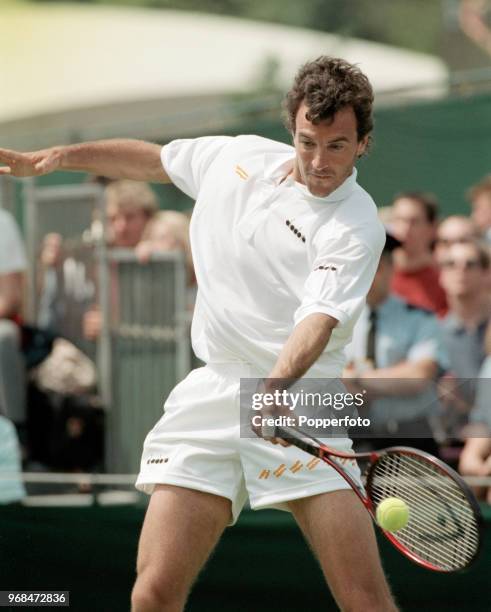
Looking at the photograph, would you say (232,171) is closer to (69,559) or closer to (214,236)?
(214,236)

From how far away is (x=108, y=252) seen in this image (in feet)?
25.9

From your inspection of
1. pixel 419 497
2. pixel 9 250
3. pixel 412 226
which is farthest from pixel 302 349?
pixel 9 250

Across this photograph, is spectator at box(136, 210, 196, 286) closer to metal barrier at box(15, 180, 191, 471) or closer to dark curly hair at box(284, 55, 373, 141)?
metal barrier at box(15, 180, 191, 471)

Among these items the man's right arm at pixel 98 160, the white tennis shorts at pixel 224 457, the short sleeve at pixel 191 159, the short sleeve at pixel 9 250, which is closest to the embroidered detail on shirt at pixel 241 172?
the short sleeve at pixel 191 159

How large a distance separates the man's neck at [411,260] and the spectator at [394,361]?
49 centimetres

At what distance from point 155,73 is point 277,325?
11.7m

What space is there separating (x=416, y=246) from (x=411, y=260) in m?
0.07

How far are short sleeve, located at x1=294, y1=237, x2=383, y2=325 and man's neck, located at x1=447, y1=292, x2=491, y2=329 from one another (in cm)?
277

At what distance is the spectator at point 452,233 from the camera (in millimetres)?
7168

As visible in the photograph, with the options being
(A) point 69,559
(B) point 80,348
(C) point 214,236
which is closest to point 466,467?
(A) point 69,559

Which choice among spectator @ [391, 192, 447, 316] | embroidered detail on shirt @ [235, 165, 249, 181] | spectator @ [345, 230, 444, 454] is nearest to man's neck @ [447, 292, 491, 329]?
spectator @ [345, 230, 444, 454]

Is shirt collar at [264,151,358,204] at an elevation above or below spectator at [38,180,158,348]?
above

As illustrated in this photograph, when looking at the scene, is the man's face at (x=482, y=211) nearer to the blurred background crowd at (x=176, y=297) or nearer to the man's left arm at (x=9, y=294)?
the blurred background crowd at (x=176, y=297)

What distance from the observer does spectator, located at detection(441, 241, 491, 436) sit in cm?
690
